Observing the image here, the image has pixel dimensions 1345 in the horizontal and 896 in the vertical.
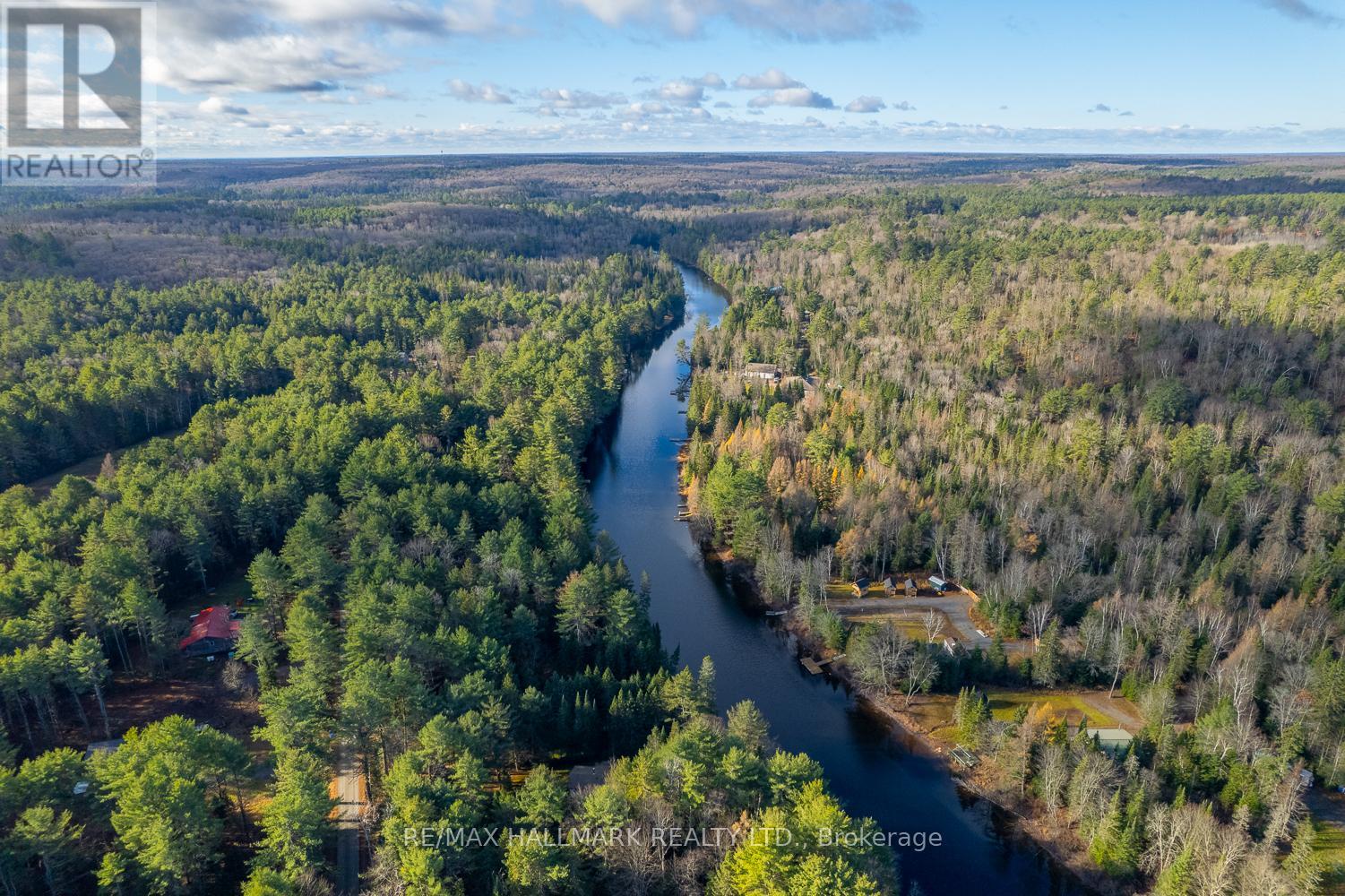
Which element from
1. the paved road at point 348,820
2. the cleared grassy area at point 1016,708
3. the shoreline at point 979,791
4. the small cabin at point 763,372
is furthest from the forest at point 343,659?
the small cabin at point 763,372

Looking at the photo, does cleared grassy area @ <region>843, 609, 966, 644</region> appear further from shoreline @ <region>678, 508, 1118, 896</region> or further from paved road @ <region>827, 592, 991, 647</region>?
shoreline @ <region>678, 508, 1118, 896</region>

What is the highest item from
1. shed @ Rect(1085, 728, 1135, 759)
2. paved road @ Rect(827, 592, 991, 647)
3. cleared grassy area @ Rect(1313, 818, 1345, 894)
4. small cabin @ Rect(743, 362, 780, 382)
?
small cabin @ Rect(743, 362, 780, 382)

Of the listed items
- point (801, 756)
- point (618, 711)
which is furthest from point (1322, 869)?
point (618, 711)

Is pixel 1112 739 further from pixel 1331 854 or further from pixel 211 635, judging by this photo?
pixel 211 635

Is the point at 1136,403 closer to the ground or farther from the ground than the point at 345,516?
farther from the ground

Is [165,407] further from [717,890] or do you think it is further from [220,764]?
[717,890]

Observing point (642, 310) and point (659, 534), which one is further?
point (642, 310)

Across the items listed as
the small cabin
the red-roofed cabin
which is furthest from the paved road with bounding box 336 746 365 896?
the small cabin
